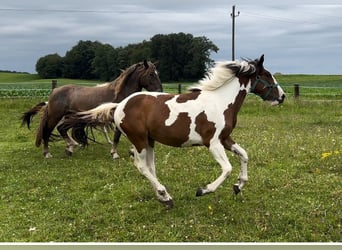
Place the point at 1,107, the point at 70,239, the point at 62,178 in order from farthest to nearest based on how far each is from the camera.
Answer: the point at 1,107 → the point at 62,178 → the point at 70,239

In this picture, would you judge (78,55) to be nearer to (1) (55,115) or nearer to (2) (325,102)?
(2) (325,102)

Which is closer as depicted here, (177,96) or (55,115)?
(177,96)

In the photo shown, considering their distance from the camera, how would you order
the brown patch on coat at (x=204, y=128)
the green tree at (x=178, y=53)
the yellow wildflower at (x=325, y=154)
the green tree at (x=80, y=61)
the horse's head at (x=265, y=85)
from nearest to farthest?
1. the brown patch on coat at (x=204, y=128)
2. the horse's head at (x=265, y=85)
3. the yellow wildflower at (x=325, y=154)
4. the green tree at (x=178, y=53)
5. the green tree at (x=80, y=61)

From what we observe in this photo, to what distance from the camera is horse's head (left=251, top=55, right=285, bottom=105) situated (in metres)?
6.31

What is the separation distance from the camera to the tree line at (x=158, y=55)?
107 feet

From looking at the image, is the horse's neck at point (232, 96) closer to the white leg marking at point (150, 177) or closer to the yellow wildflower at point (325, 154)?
the white leg marking at point (150, 177)

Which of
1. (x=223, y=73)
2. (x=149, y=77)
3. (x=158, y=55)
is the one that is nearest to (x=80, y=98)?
(x=149, y=77)

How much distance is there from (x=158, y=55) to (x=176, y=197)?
33.4 m

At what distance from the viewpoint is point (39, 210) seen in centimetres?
596

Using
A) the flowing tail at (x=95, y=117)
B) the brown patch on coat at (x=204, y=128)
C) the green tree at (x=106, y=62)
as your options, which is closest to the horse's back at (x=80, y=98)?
the flowing tail at (x=95, y=117)

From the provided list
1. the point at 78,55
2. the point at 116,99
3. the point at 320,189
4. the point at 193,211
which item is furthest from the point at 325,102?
the point at 78,55

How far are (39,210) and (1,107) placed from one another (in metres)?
15.2

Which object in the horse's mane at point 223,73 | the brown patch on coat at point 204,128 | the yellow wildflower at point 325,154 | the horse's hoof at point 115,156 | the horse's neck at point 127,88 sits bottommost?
the horse's hoof at point 115,156

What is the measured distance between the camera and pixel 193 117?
18.7ft
